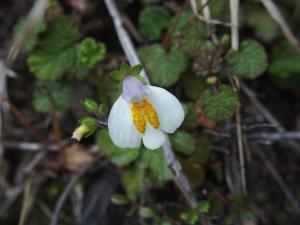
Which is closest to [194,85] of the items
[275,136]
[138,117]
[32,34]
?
[275,136]

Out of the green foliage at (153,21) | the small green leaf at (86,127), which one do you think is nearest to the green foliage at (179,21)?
the green foliage at (153,21)

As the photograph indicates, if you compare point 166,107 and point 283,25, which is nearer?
point 166,107

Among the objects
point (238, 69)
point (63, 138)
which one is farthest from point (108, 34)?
point (238, 69)

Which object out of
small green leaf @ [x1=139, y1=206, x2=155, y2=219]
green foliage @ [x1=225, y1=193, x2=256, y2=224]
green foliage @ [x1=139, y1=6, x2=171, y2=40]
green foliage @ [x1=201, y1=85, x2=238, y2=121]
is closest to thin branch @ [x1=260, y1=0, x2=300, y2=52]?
green foliage @ [x1=201, y1=85, x2=238, y2=121]

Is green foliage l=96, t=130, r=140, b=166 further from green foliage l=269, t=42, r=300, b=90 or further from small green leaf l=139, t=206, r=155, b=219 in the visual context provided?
green foliage l=269, t=42, r=300, b=90

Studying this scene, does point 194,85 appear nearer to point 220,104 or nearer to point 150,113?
point 220,104

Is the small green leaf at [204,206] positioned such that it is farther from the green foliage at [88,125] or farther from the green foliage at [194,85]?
the green foliage at [88,125]
